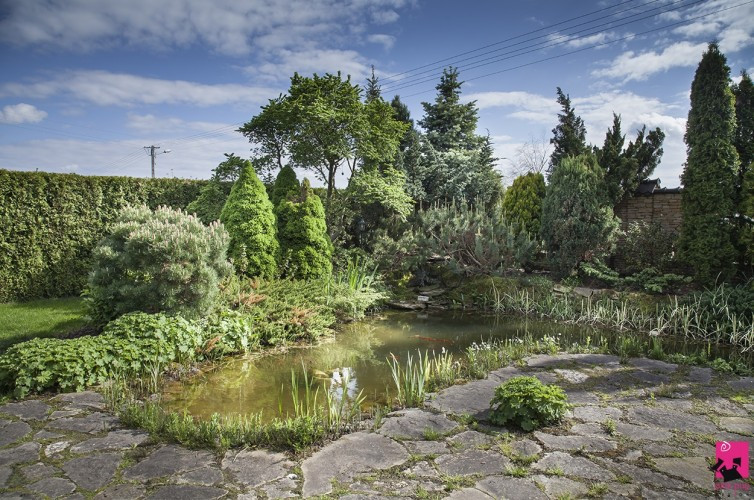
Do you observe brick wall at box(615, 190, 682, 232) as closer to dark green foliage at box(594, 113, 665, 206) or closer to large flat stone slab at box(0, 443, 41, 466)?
dark green foliage at box(594, 113, 665, 206)

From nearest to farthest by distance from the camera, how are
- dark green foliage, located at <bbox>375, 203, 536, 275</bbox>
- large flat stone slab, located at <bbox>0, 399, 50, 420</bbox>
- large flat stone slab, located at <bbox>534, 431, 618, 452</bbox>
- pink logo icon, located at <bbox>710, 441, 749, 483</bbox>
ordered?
pink logo icon, located at <bbox>710, 441, 749, 483</bbox>
large flat stone slab, located at <bbox>534, 431, 618, 452</bbox>
large flat stone slab, located at <bbox>0, 399, 50, 420</bbox>
dark green foliage, located at <bbox>375, 203, 536, 275</bbox>

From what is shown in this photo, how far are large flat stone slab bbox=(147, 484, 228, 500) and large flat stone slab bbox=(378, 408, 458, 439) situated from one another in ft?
4.32

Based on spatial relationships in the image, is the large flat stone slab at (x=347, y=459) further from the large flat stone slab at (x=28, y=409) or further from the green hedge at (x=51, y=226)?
the green hedge at (x=51, y=226)

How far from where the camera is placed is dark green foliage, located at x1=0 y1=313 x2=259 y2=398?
407cm

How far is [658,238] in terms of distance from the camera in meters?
9.66

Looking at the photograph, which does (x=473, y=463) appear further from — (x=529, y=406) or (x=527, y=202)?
(x=527, y=202)

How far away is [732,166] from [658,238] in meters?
1.97

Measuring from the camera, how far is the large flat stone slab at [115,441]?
10.2ft

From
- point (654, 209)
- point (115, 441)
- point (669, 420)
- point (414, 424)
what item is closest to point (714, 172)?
point (654, 209)

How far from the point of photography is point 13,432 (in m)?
3.30

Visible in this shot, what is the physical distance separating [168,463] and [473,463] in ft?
6.80

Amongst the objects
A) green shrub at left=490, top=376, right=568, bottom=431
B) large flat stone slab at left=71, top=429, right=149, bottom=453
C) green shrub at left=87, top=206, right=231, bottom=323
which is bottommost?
large flat stone slab at left=71, top=429, right=149, bottom=453

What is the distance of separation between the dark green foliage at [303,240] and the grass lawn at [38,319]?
367cm

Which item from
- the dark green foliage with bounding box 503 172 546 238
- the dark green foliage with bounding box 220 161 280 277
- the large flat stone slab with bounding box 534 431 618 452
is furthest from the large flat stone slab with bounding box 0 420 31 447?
the dark green foliage with bounding box 503 172 546 238
